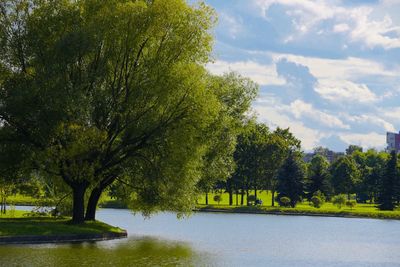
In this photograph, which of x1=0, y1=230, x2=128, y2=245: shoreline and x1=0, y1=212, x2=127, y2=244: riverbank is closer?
x1=0, y1=230, x2=128, y2=245: shoreline

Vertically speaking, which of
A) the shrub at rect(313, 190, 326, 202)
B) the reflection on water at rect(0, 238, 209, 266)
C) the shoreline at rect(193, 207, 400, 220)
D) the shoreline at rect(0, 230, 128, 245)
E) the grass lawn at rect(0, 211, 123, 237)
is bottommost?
the reflection on water at rect(0, 238, 209, 266)

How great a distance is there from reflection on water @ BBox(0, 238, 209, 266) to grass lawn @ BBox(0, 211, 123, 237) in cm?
261

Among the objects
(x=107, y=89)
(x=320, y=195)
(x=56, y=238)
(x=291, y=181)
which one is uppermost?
(x=107, y=89)

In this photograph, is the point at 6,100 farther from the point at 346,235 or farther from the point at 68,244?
the point at 346,235

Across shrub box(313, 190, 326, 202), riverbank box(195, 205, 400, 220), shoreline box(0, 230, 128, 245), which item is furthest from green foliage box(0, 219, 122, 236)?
shrub box(313, 190, 326, 202)

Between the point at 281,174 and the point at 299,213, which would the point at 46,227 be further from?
the point at 281,174

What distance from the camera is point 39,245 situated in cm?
4062

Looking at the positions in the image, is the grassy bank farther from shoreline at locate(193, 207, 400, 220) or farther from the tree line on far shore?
the tree line on far shore

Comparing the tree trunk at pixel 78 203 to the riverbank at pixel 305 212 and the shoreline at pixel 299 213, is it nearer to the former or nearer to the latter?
the shoreline at pixel 299 213

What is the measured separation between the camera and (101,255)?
37281 mm

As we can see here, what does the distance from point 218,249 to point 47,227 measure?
12.1 meters

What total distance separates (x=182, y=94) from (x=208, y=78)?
6418 millimetres

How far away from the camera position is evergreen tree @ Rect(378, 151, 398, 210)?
111m

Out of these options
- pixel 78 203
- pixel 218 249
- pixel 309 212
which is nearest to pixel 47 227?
pixel 78 203
